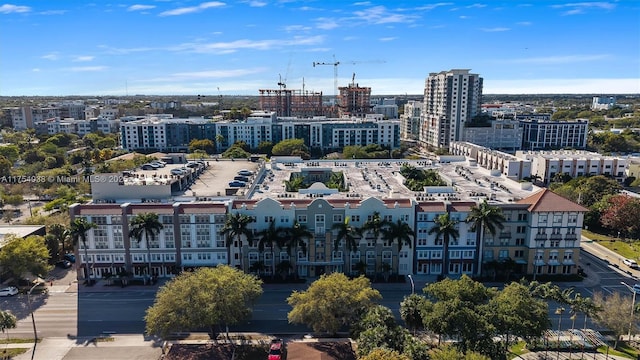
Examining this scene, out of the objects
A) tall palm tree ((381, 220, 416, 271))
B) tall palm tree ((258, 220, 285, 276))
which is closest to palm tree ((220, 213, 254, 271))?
tall palm tree ((258, 220, 285, 276))

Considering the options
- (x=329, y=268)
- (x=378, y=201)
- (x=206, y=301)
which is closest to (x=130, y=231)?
(x=206, y=301)

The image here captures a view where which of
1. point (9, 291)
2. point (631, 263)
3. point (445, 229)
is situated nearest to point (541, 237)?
point (445, 229)

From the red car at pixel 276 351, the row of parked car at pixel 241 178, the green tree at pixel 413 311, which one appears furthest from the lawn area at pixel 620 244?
the row of parked car at pixel 241 178

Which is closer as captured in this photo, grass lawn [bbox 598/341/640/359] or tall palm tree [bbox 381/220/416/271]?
grass lawn [bbox 598/341/640/359]

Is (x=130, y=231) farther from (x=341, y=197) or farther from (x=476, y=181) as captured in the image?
(x=476, y=181)

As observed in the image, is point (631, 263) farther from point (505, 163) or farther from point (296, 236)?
point (505, 163)

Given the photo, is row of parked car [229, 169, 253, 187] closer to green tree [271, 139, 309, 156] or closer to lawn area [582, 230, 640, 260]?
green tree [271, 139, 309, 156]
